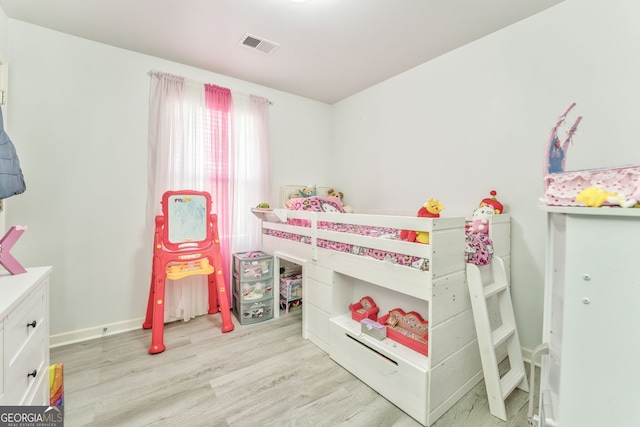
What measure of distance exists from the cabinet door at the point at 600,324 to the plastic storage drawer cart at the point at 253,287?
2310mm

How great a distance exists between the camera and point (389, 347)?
63.6 inches

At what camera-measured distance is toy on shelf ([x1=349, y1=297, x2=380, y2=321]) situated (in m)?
2.00

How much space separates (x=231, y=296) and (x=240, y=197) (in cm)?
112

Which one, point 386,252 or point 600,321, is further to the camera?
point 386,252

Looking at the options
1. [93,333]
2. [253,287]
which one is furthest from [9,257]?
[253,287]

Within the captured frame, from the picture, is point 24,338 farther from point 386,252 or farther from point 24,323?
point 386,252

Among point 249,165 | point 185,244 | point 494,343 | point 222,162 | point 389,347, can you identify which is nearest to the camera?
point 494,343

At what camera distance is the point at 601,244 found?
2.21 feet

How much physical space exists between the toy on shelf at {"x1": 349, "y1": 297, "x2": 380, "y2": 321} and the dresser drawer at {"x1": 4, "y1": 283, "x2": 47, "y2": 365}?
177 cm

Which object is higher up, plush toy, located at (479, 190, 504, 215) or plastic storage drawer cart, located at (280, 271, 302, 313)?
plush toy, located at (479, 190, 504, 215)

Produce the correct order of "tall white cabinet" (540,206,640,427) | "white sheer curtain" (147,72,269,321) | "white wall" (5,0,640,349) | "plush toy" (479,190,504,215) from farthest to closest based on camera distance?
"white sheer curtain" (147,72,269,321), "plush toy" (479,190,504,215), "white wall" (5,0,640,349), "tall white cabinet" (540,206,640,427)

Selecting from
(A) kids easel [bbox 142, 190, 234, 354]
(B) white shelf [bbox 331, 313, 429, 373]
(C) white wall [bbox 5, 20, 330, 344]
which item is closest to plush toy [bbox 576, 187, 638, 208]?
(B) white shelf [bbox 331, 313, 429, 373]

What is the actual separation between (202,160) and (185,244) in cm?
91

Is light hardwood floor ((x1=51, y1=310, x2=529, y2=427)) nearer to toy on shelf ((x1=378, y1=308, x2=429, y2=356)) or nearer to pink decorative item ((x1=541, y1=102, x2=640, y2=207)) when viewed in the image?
toy on shelf ((x1=378, y1=308, x2=429, y2=356))
